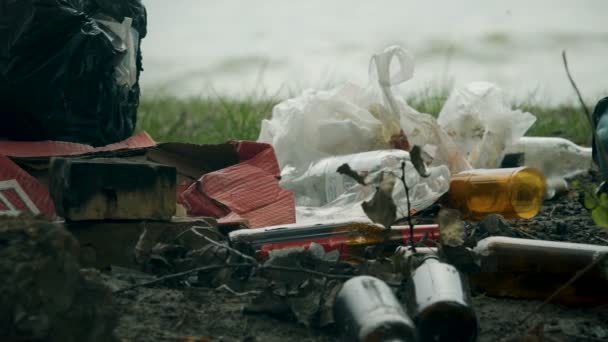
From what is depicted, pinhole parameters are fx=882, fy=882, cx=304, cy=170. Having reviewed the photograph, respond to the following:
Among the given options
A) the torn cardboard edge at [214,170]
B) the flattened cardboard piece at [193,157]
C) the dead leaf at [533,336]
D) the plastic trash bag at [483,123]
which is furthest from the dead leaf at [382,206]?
the plastic trash bag at [483,123]

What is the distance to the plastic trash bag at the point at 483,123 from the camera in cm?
318

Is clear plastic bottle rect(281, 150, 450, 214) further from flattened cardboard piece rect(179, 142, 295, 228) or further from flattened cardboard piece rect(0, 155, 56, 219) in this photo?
flattened cardboard piece rect(0, 155, 56, 219)

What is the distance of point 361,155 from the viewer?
294cm

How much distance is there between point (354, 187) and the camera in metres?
2.86

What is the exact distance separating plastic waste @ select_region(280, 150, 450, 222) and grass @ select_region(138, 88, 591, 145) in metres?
1.38

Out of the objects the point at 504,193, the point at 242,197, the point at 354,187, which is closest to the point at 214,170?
the point at 242,197

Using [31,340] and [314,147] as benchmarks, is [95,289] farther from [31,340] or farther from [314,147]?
[314,147]

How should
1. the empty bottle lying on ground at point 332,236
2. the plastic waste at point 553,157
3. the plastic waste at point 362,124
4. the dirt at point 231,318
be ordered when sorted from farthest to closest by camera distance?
the plastic waste at point 553,157 < the plastic waste at point 362,124 < the empty bottle lying on ground at point 332,236 < the dirt at point 231,318

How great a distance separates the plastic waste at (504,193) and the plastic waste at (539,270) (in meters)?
0.86

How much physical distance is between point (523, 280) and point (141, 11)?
5.21 feet

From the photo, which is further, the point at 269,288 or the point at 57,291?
the point at 269,288

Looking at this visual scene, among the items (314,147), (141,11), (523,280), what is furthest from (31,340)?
(314,147)

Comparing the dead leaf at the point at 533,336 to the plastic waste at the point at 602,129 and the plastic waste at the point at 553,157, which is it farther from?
the plastic waste at the point at 553,157

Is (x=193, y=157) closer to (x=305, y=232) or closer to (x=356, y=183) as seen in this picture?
(x=356, y=183)
